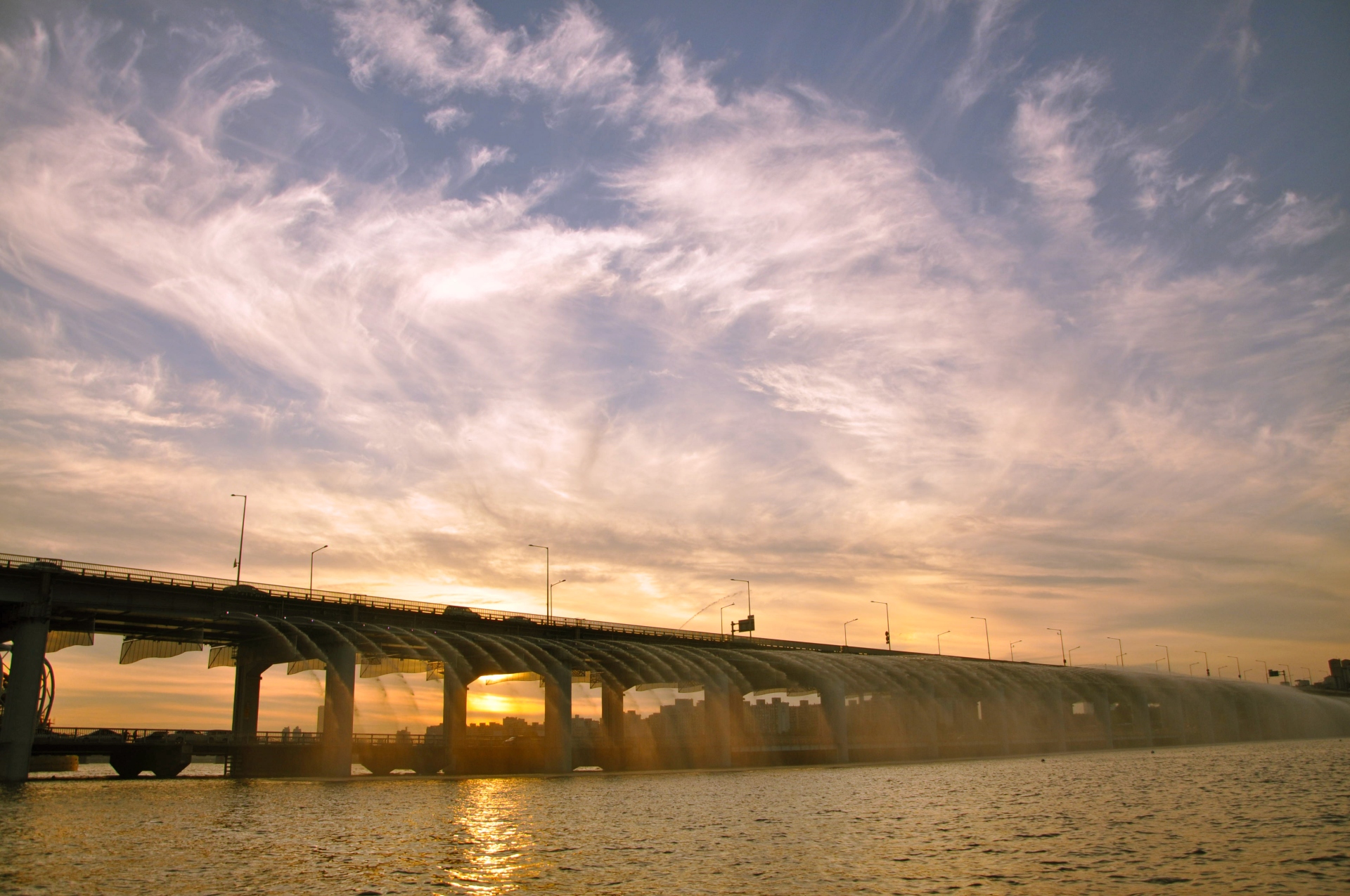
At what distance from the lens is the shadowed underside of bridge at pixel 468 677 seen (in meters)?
71.6

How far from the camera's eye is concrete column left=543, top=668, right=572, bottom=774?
298ft

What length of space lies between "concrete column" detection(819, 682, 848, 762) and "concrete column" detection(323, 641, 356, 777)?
2373 inches

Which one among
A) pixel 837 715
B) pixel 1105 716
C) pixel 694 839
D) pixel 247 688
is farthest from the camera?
pixel 1105 716

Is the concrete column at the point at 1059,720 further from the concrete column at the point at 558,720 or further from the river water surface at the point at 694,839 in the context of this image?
the concrete column at the point at 558,720

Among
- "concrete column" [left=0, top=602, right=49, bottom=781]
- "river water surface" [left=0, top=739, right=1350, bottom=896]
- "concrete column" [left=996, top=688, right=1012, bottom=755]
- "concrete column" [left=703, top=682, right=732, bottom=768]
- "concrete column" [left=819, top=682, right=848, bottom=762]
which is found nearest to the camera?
"river water surface" [left=0, top=739, right=1350, bottom=896]

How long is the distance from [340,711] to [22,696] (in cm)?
2245

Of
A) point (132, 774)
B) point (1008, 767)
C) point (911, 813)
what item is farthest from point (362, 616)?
point (1008, 767)

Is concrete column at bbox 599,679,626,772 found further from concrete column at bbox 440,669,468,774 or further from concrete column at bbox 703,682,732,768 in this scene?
concrete column at bbox 440,669,468,774

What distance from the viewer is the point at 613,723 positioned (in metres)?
110

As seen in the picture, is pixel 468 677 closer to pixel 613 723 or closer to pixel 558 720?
pixel 558 720

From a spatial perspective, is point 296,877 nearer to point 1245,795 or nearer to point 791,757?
point 1245,795

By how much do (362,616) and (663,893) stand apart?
2760 inches

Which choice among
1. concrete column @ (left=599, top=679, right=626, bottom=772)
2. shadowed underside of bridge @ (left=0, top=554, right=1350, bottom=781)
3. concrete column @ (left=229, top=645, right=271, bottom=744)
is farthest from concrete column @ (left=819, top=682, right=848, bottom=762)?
concrete column @ (left=229, top=645, right=271, bottom=744)

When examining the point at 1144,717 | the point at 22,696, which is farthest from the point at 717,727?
the point at 1144,717
